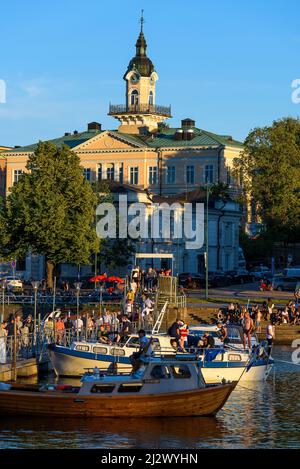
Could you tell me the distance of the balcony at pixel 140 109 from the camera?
160625mm

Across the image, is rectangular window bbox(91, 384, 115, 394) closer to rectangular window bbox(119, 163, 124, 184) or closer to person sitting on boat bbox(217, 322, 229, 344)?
person sitting on boat bbox(217, 322, 229, 344)

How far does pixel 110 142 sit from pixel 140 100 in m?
12.6

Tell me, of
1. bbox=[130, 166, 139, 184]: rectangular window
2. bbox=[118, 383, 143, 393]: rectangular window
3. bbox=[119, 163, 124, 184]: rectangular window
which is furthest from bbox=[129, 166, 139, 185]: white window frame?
bbox=[118, 383, 143, 393]: rectangular window

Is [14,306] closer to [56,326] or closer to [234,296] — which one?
[234,296]

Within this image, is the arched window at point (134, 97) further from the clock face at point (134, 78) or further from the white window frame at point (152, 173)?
the white window frame at point (152, 173)

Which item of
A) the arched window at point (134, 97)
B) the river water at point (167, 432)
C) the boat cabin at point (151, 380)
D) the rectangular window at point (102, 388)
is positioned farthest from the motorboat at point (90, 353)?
the arched window at point (134, 97)

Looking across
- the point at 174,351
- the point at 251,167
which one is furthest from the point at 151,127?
the point at 174,351

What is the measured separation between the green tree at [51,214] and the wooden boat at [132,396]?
5104 cm

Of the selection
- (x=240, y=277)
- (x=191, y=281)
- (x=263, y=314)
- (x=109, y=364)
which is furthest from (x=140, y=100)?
(x=109, y=364)

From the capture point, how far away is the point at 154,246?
12100 centimetres

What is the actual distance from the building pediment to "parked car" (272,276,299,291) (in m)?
49.2

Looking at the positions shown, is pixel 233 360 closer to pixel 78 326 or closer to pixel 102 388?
pixel 78 326

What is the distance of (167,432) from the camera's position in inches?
1690
